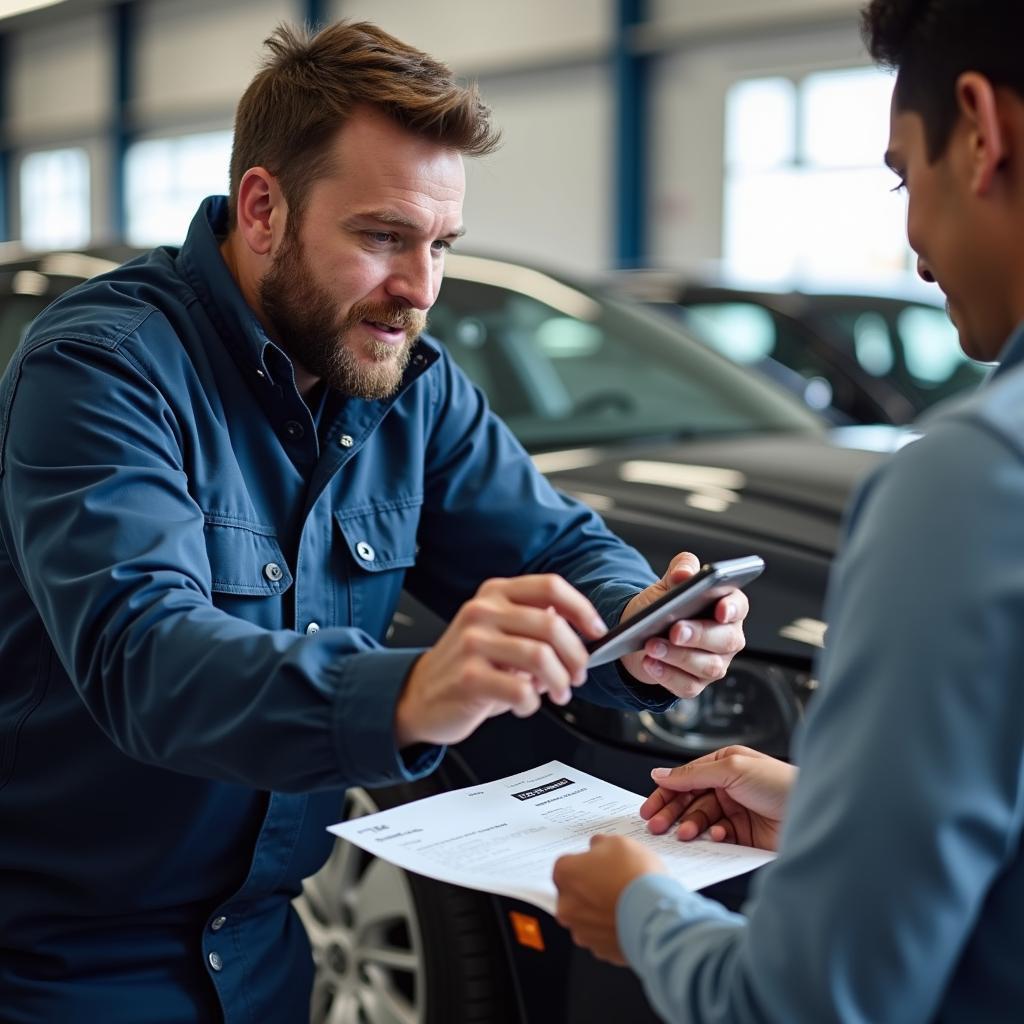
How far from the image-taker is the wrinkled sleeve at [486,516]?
6.56ft

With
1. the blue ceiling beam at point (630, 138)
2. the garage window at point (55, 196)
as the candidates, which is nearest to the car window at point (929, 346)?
the blue ceiling beam at point (630, 138)

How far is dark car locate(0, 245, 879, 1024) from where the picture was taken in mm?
2189

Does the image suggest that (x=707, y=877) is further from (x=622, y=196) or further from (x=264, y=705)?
(x=622, y=196)

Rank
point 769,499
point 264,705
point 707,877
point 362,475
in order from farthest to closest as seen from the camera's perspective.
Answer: point 769,499 < point 362,475 < point 707,877 < point 264,705

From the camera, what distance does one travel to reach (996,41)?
1.01 m

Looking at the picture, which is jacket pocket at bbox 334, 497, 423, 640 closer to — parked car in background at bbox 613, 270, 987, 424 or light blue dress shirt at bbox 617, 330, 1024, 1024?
light blue dress shirt at bbox 617, 330, 1024, 1024

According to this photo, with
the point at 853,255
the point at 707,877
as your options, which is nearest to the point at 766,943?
the point at 707,877

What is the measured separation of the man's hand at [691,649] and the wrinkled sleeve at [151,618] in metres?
0.35

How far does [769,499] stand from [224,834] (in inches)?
50.7

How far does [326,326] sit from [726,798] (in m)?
0.70

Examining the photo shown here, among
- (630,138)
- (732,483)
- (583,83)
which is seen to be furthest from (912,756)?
(583,83)

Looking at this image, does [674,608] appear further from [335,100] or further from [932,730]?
[335,100]

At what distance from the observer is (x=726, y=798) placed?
1.51 metres

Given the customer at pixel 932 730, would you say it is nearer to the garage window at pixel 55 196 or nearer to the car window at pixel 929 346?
the car window at pixel 929 346
